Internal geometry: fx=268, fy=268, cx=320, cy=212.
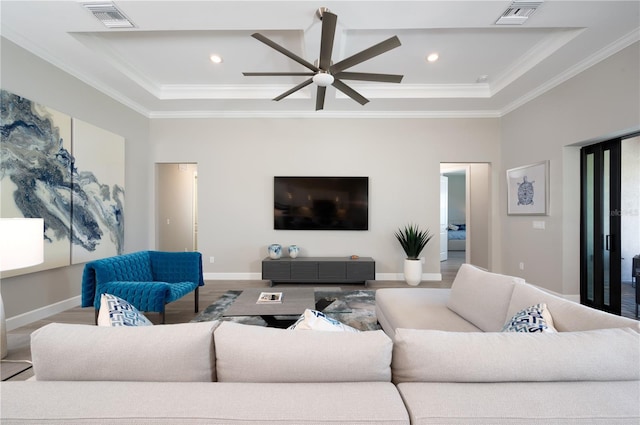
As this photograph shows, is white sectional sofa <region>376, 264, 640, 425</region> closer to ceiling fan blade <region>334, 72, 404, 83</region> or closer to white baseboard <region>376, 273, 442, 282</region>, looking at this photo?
ceiling fan blade <region>334, 72, 404, 83</region>

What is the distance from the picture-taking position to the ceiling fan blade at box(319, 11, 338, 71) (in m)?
1.89

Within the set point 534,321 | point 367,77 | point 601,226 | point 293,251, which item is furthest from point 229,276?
point 601,226

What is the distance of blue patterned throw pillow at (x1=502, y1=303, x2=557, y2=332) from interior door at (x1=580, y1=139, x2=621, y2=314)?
275 cm

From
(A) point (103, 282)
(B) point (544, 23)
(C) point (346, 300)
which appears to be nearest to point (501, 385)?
(C) point (346, 300)

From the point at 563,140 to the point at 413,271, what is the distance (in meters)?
2.62

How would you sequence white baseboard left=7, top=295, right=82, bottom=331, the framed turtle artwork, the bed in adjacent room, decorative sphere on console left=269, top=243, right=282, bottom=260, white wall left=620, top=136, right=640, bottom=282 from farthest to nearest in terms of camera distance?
the bed in adjacent room
decorative sphere on console left=269, top=243, right=282, bottom=260
the framed turtle artwork
white wall left=620, top=136, right=640, bottom=282
white baseboard left=7, top=295, right=82, bottom=331

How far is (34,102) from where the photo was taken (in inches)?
111

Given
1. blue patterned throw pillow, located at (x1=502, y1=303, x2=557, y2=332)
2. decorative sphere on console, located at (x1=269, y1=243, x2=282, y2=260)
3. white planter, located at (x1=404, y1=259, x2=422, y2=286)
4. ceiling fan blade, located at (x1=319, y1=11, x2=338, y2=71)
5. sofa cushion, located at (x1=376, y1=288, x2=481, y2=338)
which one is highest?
ceiling fan blade, located at (x1=319, y1=11, x2=338, y2=71)

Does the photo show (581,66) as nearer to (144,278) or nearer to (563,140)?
(563,140)

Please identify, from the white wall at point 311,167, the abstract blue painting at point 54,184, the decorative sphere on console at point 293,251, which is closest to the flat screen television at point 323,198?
the white wall at point 311,167

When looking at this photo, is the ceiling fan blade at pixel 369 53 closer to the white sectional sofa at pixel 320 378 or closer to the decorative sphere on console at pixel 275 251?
the white sectional sofa at pixel 320 378

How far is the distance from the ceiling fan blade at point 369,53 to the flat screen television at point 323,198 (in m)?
2.30

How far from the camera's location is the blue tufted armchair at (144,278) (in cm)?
242

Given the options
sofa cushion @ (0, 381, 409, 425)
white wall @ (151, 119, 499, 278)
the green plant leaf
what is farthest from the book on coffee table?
the green plant leaf
